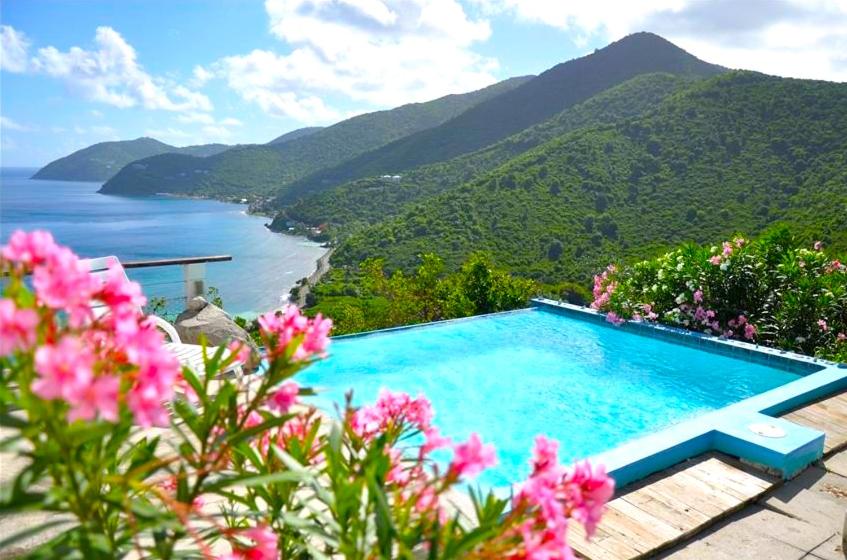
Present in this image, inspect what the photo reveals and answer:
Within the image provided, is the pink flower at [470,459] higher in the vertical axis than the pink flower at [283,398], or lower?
lower

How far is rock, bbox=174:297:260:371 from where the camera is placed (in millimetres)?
5148

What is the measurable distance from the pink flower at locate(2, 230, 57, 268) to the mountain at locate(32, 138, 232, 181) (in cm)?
14972

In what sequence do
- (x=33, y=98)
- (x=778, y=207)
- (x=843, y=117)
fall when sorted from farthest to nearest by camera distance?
(x=33, y=98) → (x=843, y=117) → (x=778, y=207)

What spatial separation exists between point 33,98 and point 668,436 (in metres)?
82.1

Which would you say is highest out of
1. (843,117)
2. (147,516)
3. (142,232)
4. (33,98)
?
(33,98)

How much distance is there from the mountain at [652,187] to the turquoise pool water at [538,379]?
19572 millimetres

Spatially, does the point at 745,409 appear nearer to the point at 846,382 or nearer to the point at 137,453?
the point at 846,382

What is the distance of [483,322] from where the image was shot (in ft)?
24.8

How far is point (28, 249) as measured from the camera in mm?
731

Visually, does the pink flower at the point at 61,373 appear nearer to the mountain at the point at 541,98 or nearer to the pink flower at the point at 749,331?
the pink flower at the point at 749,331

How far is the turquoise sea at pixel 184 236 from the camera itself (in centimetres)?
4747

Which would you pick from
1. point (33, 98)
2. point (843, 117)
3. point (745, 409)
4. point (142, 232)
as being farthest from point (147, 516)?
point (33, 98)

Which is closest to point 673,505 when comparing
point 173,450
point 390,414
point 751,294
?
point 390,414

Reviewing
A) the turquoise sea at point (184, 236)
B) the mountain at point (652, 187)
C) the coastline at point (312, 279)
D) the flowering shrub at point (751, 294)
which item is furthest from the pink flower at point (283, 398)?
the turquoise sea at point (184, 236)
